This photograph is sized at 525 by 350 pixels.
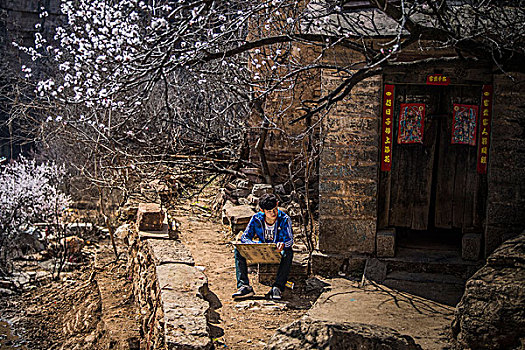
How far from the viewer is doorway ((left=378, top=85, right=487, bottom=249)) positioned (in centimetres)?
673

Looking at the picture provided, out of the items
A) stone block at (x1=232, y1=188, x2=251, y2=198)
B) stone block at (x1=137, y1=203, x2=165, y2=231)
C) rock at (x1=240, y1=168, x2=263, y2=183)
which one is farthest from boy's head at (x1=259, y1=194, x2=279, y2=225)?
rock at (x1=240, y1=168, x2=263, y2=183)

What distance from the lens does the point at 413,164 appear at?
6957 millimetres

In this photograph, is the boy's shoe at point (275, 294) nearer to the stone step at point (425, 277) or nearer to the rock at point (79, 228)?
the stone step at point (425, 277)

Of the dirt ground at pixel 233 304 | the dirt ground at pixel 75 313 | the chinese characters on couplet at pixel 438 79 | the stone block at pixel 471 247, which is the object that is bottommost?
the dirt ground at pixel 75 313

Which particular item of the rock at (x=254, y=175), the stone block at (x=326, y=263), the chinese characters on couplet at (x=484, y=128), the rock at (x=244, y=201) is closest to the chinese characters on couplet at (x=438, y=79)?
the chinese characters on couplet at (x=484, y=128)

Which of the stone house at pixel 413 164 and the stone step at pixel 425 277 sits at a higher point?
the stone house at pixel 413 164

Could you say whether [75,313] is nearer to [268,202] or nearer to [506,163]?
[268,202]

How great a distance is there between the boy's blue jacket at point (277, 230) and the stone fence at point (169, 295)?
835 millimetres

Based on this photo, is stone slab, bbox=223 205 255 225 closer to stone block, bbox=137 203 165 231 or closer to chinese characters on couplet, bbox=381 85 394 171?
stone block, bbox=137 203 165 231

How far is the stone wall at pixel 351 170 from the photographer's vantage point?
6.63 metres

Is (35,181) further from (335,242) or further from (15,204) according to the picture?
(335,242)

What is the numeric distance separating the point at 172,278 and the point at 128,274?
2.79 m

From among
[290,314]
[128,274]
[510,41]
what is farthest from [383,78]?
[128,274]

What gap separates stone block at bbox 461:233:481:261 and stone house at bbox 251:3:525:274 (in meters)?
0.01
